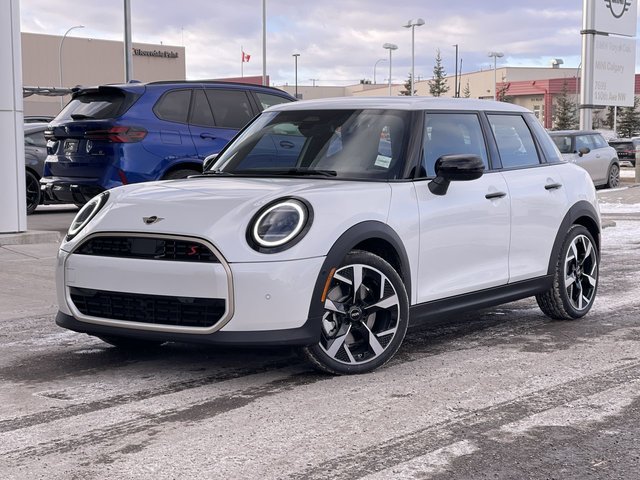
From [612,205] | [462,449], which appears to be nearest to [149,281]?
[462,449]

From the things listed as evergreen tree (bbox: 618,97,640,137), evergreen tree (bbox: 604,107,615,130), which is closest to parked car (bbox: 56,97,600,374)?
evergreen tree (bbox: 618,97,640,137)

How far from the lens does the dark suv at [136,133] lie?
10.9 meters

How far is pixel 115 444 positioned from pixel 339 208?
177 cm

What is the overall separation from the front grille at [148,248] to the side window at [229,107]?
6.90 m

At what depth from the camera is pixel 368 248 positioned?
535 cm

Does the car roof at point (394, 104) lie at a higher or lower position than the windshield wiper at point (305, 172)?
higher

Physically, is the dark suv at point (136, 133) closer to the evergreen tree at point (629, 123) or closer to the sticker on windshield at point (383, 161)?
the sticker on windshield at point (383, 161)

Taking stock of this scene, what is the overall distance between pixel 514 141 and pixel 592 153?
58.7 ft

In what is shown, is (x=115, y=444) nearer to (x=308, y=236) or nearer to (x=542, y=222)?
(x=308, y=236)

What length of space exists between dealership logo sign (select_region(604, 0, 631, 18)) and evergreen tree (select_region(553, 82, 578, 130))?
49665 millimetres

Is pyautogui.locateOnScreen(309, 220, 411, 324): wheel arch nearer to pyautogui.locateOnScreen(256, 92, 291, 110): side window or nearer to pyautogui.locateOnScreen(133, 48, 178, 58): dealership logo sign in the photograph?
pyautogui.locateOnScreen(256, 92, 291, 110): side window

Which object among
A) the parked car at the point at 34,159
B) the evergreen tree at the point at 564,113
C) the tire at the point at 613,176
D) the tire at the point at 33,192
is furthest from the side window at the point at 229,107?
the evergreen tree at the point at 564,113

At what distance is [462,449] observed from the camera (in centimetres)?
391

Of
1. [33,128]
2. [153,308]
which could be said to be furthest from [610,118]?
[153,308]
